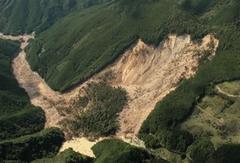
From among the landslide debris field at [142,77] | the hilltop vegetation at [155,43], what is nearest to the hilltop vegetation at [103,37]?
the hilltop vegetation at [155,43]

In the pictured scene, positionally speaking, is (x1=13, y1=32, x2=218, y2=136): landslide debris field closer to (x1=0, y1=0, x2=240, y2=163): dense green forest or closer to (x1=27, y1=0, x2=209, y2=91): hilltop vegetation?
(x1=0, y1=0, x2=240, y2=163): dense green forest

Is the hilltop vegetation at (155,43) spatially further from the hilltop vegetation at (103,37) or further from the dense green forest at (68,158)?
the dense green forest at (68,158)

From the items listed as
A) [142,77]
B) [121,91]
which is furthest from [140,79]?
[121,91]

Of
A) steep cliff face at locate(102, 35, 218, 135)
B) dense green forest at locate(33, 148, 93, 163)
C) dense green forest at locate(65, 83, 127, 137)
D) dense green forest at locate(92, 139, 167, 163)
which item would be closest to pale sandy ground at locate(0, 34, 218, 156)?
steep cliff face at locate(102, 35, 218, 135)

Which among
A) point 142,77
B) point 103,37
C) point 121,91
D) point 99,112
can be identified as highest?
point 103,37

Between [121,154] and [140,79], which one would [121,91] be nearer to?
[140,79]

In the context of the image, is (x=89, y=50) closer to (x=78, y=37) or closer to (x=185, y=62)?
(x=78, y=37)

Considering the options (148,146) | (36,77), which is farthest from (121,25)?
(148,146)
